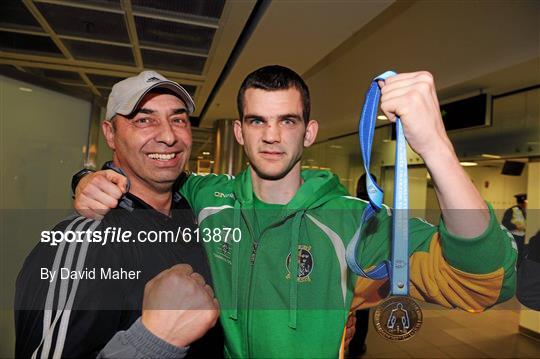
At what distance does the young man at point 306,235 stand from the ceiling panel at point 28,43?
526 cm

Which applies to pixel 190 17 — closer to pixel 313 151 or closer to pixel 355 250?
pixel 355 250

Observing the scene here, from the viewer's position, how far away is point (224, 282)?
855 millimetres

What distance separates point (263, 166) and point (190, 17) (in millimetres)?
3672

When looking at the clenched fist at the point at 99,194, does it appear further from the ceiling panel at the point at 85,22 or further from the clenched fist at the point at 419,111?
the ceiling panel at the point at 85,22

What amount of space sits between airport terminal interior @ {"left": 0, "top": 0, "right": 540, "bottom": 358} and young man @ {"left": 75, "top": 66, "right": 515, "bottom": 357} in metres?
0.43

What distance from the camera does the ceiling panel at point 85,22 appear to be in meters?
4.06

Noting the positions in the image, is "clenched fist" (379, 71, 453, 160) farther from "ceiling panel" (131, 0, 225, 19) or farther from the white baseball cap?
"ceiling panel" (131, 0, 225, 19)

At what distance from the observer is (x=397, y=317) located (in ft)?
2.66

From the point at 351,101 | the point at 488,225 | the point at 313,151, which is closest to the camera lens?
the point at 488,225

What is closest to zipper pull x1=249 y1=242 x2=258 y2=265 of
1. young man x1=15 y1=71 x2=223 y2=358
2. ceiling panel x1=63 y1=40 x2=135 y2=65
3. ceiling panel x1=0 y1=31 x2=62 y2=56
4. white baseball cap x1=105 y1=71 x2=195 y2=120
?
young man x1=15 y1=71 x2=223 y2=358

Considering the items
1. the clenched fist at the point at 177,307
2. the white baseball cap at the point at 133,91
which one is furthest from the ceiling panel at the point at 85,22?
the clenched fist at the point at 177,307

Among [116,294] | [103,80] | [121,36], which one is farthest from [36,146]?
[103,80]

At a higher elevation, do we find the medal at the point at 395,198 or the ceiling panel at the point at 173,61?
the ceiling panel at the point at 173,61

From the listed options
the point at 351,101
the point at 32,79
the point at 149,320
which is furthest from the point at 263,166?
the point at 351,101
